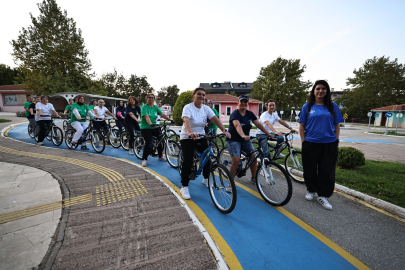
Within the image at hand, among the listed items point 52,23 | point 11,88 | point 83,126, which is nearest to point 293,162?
point 83,126

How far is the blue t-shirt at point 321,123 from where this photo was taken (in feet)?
11.0

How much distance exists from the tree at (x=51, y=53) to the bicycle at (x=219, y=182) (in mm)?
29805

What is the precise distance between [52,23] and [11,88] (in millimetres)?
18349

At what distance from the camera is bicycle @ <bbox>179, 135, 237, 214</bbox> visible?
310cm

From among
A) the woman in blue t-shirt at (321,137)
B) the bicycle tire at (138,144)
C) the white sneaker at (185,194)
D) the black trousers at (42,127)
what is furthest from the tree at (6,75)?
the woman in blue t-shirt at (321,137)

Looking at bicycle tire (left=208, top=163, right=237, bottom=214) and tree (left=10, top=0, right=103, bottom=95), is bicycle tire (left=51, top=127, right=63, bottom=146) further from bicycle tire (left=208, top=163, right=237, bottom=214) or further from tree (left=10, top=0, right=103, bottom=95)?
tree (left=10, top=0, right=103, bottom=95)

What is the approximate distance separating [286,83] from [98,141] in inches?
1533

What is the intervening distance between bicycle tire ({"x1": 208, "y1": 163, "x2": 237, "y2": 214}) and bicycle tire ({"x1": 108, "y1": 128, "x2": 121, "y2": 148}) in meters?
6.39

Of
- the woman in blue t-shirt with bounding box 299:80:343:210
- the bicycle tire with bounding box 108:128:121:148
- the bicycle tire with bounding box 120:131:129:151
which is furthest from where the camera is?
the bicycle tire with bounding box 108:128:121:148

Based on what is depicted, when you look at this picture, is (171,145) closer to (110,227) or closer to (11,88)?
(110,227)

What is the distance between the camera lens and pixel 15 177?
456 cm

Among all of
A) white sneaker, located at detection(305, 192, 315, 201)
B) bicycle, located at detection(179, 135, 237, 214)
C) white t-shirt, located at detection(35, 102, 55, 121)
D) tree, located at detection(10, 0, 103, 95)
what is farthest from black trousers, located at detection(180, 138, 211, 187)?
tree, located at detection(10, 0, 103, 95)

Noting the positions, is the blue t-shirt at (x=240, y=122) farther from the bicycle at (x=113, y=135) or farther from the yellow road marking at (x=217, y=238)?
the bicycle at (x=113, y=135)

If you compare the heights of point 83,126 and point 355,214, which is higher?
point 83,126
